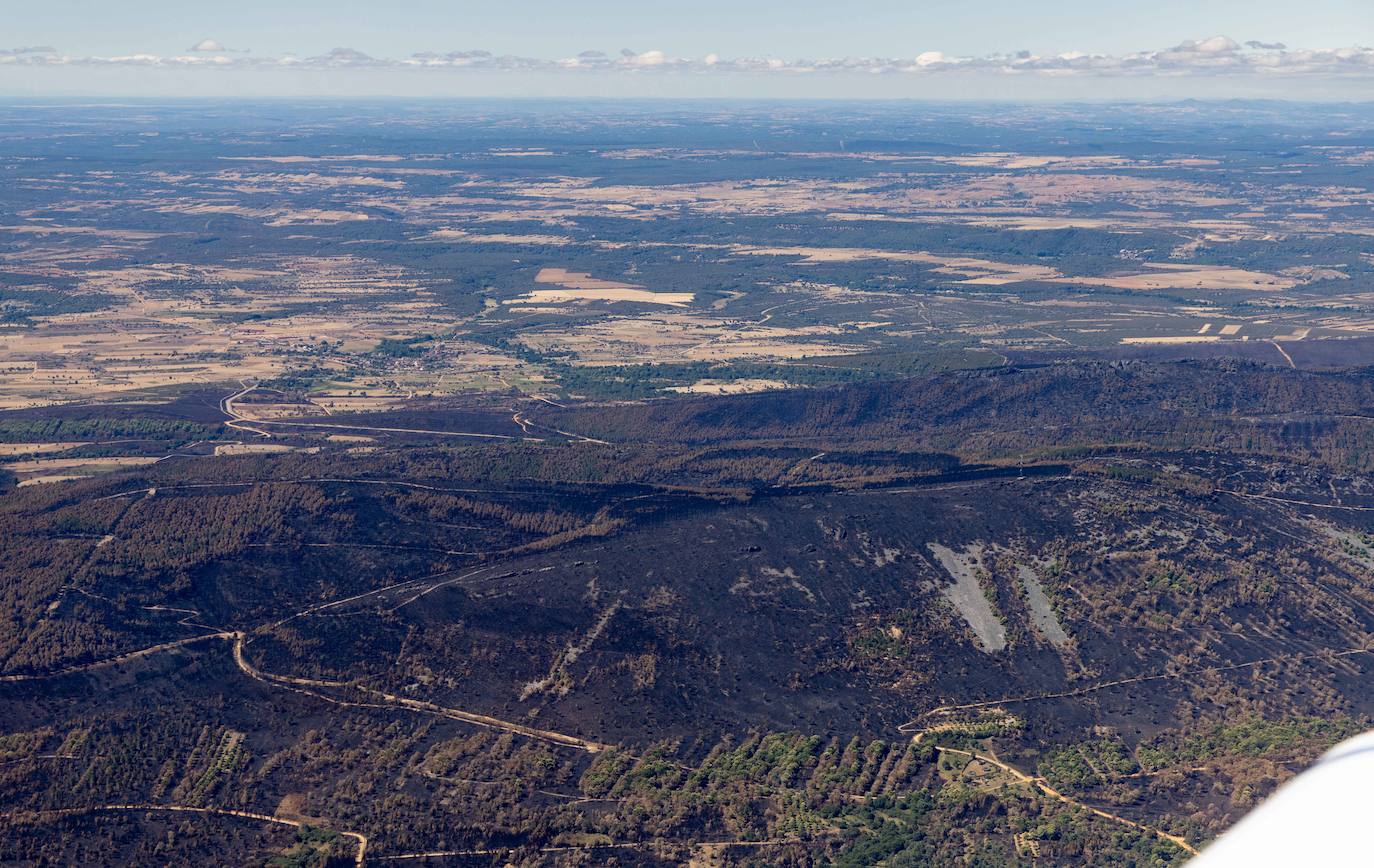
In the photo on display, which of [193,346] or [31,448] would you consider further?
[193,346]

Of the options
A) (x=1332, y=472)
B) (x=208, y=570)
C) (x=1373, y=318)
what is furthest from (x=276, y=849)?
(x=1373, y=318)

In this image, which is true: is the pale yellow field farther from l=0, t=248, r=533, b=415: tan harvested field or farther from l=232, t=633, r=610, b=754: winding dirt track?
l=232, t=633, r=610, b=754: winding dirt track

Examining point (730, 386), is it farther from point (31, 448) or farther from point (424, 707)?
point (424, 707)

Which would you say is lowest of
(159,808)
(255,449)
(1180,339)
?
(1180,339)

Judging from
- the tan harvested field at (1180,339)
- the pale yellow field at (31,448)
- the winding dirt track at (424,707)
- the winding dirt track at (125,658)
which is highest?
the winding dirt track at (125,658)

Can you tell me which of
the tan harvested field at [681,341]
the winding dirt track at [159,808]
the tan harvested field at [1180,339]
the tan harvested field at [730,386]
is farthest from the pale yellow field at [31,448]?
the tan harvested field at [1180,339]

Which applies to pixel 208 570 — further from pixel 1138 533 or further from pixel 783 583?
pixel 1138 533

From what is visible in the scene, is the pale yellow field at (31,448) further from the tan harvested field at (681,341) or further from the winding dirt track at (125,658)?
the tan harvested field at (681,341)

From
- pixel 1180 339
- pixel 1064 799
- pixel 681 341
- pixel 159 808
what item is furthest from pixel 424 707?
pixel 1180 339
